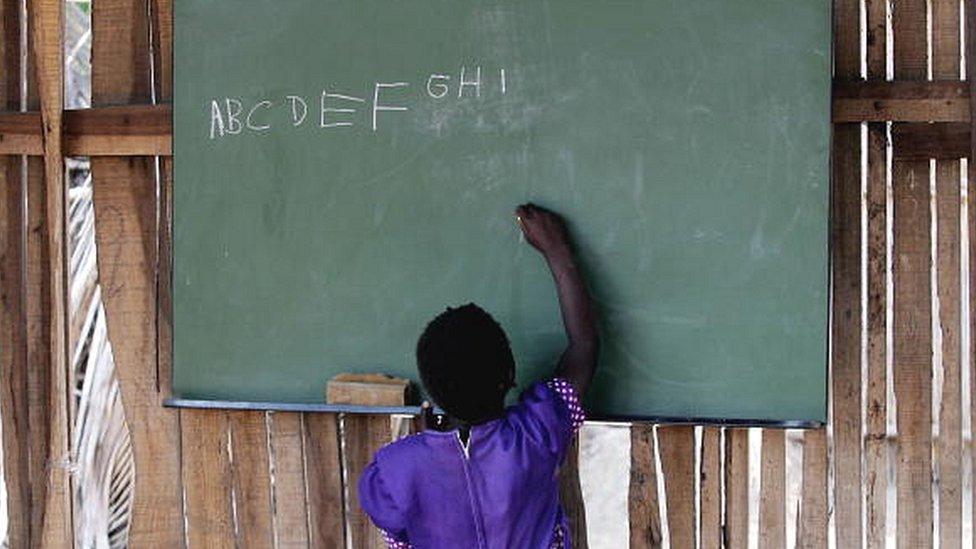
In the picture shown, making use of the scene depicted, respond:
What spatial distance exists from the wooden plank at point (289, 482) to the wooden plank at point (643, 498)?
100 cm

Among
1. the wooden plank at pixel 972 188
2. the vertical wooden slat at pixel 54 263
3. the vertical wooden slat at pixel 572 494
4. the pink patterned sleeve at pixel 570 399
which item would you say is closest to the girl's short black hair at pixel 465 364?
the pink patterned sleeve at pixel 570 399

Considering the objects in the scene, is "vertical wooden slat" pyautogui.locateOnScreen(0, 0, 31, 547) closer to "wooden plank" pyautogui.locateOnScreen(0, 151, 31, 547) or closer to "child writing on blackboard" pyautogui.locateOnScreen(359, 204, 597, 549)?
"wooden plank" pyautogui.locateOnScreen(0, 151, 31, 547)

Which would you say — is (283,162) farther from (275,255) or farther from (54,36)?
(54,36)

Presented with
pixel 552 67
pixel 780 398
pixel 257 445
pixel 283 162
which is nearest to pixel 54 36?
pixel 283 162

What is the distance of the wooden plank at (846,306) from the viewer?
327cm

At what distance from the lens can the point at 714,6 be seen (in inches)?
118

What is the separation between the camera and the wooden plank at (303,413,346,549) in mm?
3605

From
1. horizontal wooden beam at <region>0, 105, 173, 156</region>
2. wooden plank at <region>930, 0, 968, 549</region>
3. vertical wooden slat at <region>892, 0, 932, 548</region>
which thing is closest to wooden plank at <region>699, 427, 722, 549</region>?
vertical wooden slat at <region>892, 0, 932, 548</region>

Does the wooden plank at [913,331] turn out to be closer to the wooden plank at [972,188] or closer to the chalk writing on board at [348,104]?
the wooden plank at [972,188]

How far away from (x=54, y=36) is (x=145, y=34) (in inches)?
12.3

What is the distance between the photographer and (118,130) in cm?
363

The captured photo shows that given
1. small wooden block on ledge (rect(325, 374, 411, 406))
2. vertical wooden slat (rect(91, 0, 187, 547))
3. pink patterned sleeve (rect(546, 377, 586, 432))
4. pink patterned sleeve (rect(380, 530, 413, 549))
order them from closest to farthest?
pink patterned sleeve (rect(380, 530, 413, 549)), pink patterned sleeve (rect(546, 377, 586, 432)), small wooden block on ledge (rect(325, 374, 411, 406)), vertical wooden slat (rect(91, 0, 187, 547))

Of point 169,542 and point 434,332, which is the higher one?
point 434,332

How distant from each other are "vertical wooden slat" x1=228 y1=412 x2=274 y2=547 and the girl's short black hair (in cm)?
132
